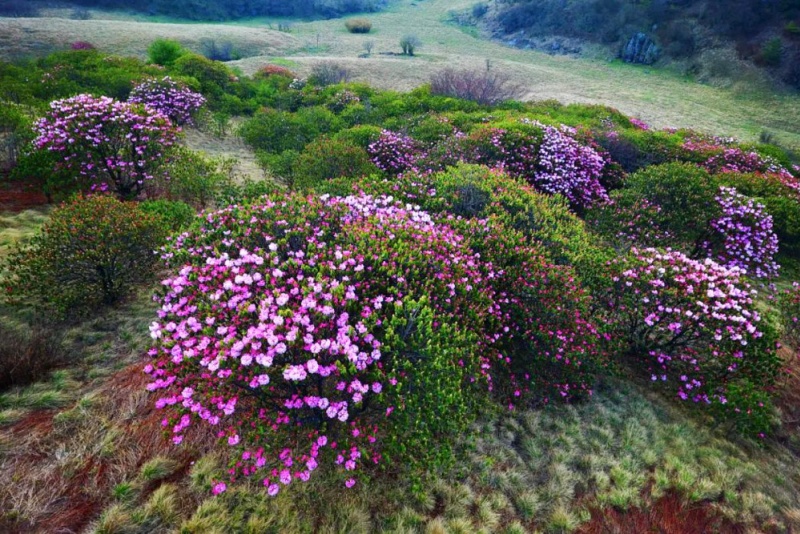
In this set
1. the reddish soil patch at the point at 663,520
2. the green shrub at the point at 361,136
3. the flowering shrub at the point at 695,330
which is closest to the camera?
the reddish soil patch at the point at 663,520

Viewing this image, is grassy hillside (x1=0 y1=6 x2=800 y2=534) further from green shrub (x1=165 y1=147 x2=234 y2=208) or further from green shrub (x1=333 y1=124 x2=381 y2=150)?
green shrub (x1=333 y1=124 x2=381 y2=150)

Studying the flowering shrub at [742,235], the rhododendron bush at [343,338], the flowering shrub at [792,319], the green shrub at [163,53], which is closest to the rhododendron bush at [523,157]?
the flowering shrub at [742,235]

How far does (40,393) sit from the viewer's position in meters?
4.96

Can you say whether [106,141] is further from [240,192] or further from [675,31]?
[675,31]

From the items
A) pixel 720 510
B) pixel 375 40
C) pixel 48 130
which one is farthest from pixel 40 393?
pixel 375 40

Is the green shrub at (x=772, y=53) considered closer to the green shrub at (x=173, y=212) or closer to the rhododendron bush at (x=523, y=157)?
the rhododendron bush at (x=523, y=157)

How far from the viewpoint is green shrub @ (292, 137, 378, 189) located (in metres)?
11.6

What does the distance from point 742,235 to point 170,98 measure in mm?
23252

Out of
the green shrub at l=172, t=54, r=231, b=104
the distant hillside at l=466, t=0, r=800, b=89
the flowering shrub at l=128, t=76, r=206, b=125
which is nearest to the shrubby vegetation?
the flowering shrub at l=128, t=76, r=206, b=125

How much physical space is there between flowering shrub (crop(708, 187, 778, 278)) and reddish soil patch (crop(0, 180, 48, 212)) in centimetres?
1873

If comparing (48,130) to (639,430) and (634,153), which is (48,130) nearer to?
(639,430)

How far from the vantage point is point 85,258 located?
6242mm

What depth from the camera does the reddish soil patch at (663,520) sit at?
474 centimetres

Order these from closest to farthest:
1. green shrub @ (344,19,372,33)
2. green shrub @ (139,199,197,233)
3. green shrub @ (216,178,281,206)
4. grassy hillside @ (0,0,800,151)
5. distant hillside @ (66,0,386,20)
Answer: green shrub @ (139,199,197,233) < green shrub @ (216,178,281,206) < grassy hillside @ (0,0,800,151) < green shrub @ (344,19,372,33) < distant hillside @ (66,0,386,20)
